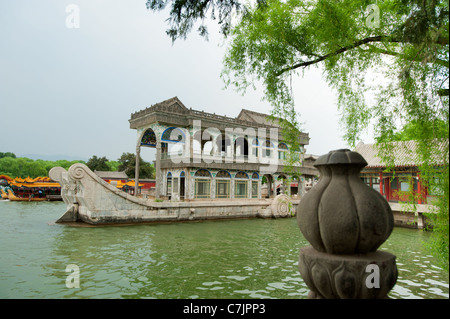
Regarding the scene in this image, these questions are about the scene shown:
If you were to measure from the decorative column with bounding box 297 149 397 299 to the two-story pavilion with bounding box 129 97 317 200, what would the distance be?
15613 millimetres

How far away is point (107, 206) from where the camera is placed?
14.3 meters

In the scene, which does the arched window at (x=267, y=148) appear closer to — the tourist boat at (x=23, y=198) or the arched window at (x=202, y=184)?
the arched window at (x=202, y=184)

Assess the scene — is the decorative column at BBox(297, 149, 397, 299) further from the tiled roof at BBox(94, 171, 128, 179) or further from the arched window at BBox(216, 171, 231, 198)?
the tiled roof at BBox(94, 171, 128, 179)

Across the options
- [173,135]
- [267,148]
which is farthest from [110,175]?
[267,148]

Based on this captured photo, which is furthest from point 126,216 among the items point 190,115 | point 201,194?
point 190,115

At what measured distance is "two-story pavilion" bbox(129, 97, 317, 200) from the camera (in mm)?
19812

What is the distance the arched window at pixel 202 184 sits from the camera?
792 inches

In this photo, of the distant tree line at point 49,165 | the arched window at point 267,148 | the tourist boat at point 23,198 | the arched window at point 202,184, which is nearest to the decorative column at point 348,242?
the arched window at point 202,184

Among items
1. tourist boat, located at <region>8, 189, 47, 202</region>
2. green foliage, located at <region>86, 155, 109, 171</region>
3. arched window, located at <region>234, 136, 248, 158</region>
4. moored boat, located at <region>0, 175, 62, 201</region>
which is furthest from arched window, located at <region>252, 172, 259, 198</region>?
green foliage, located at <region>86, 155, 109, 171</region>

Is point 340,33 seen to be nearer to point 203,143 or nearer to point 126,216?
point 126,216

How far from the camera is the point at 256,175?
76.3 ft

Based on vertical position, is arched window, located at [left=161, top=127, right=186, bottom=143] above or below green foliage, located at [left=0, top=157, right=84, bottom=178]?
above

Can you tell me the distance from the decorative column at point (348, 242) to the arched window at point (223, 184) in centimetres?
1840
